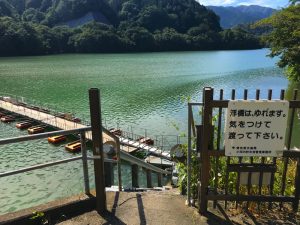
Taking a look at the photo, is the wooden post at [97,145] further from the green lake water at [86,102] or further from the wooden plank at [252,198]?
the green lake water at [86,102]

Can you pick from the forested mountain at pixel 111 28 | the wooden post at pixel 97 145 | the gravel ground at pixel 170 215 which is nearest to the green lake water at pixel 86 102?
the gravel ground at pixel 170 215

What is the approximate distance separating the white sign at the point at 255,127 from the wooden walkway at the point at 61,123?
9.73 meters

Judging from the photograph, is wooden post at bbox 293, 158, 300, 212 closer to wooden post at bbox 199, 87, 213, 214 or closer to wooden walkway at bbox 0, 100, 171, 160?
wooden post at bbox 199, 87, 213, 214

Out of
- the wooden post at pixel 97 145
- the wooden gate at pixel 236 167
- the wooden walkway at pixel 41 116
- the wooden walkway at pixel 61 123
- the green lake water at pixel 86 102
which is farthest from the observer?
the wooden walkway at pixel 41 116

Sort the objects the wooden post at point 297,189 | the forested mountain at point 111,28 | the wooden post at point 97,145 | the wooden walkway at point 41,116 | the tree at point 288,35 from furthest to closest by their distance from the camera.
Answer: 1. the forested mountain at point 111,28
2. the tree at point 288,35
3. the wooden walkway at point 41,116
4. the wooden post at point 297,189
5. the wooden post at point 97,145

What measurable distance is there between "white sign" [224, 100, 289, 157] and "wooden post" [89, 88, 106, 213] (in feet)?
4.79

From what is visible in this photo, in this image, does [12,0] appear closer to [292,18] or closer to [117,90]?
[117,90]

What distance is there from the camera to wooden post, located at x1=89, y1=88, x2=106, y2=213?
11.1 feet

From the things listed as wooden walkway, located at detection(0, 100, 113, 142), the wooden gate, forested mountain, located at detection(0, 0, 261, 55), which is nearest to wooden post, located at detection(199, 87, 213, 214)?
the wooden gate

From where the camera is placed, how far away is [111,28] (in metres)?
118

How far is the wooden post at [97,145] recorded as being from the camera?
3.38 m

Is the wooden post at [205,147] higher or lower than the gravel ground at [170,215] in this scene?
higher

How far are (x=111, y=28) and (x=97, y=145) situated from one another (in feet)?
395

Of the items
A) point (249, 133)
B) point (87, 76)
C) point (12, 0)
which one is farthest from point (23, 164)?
point (12, 0)
